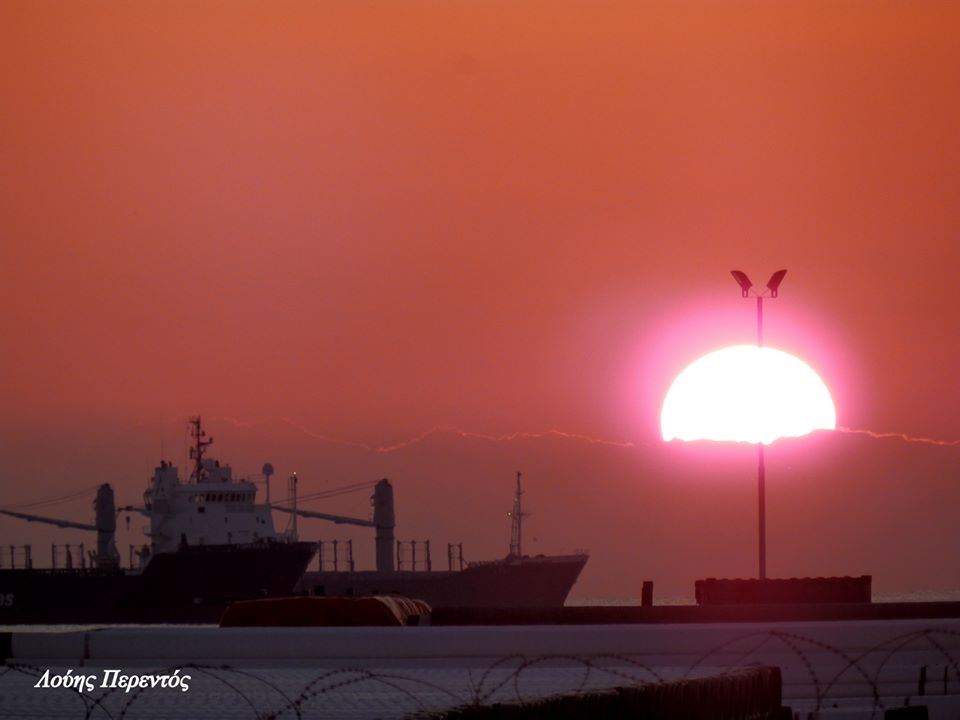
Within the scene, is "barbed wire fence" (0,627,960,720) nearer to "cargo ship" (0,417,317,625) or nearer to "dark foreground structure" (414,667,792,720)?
"dark foreground structure" (414,667,792,720)

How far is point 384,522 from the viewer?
110000mm

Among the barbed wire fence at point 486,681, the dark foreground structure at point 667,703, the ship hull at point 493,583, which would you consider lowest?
the ship hull at point 493,583

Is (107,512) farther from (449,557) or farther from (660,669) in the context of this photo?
(660,669)

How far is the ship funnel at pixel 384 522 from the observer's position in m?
109

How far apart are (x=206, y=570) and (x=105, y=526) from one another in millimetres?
14396

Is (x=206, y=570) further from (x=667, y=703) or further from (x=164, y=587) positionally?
(x=667, y=703)

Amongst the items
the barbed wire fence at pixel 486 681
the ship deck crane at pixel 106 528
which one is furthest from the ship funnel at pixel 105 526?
the barbed wire fence at pixel 486 681

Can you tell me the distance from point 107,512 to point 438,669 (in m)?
97.2

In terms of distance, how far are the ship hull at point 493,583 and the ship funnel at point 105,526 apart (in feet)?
45.7

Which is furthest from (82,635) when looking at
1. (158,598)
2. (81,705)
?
(158,598)

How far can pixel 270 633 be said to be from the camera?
17516 mm

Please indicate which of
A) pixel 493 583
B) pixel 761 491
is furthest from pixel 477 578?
pixel 761 491

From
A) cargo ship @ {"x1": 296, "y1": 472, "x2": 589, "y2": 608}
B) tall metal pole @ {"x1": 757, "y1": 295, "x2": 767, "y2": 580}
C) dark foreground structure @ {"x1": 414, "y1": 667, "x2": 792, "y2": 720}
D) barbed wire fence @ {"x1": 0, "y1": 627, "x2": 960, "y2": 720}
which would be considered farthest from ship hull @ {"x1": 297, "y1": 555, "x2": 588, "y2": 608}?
dark foreground structure @ {"x1": 414, "y1": 667, "x2": 792, "y2": 720}

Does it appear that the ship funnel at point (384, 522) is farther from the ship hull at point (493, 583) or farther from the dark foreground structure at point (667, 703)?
the dark foreground structure at point (667, 703)
